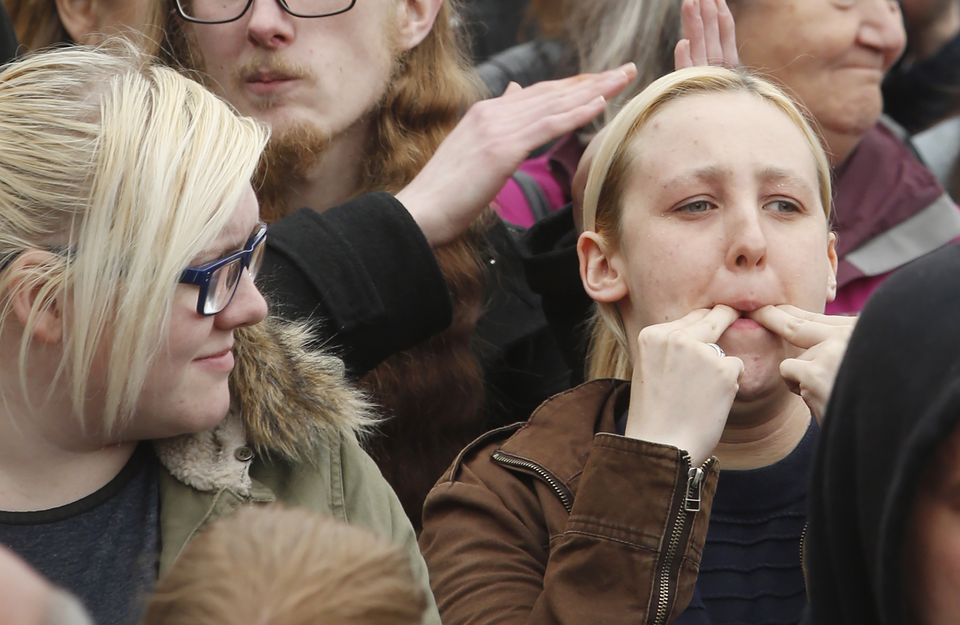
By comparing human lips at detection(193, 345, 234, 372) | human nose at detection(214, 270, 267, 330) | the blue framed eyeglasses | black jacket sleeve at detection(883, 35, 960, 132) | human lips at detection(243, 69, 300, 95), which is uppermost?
the blue framed eyeglasses

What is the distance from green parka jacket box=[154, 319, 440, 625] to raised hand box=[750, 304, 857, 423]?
0.67 metres

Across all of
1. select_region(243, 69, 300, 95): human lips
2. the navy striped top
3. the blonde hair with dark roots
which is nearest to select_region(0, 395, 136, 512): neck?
the blonde hair with dark roots

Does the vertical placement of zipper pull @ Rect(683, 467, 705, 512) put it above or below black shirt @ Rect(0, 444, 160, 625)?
above

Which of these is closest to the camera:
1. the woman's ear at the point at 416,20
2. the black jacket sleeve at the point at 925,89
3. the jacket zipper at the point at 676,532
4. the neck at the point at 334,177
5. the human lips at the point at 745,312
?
the jacket zipper at the point at 676,532

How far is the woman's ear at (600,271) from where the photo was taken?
2721 mm

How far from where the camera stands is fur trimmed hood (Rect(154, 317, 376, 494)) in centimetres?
248

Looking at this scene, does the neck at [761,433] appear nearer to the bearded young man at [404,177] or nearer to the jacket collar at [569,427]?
the jacket collar at [569,427]

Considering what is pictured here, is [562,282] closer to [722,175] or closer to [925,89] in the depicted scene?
[722,175]

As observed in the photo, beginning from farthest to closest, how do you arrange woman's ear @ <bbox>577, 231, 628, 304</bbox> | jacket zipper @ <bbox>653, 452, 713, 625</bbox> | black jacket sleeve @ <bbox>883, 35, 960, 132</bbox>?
black jacket sleeve @ <bbox>883, 35, 960, 132</bbox>
woman's ear @ <bbox>577, 231, 628, 304</bbox>
jacket zipper @ <bbox>653, 452, 713, 625</bbox>

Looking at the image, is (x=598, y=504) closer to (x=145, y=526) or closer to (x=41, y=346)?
(x=145, y=526)

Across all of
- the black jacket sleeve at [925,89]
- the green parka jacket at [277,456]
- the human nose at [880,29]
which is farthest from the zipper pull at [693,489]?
the black jacket sleeve at [925,89]

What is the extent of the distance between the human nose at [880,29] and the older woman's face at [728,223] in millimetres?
1169

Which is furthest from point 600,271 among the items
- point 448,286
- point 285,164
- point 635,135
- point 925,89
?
point 925,89

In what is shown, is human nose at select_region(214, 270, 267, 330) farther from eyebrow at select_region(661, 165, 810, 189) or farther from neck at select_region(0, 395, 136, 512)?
eyebrow at select_region(661, 165, 810, 189)
